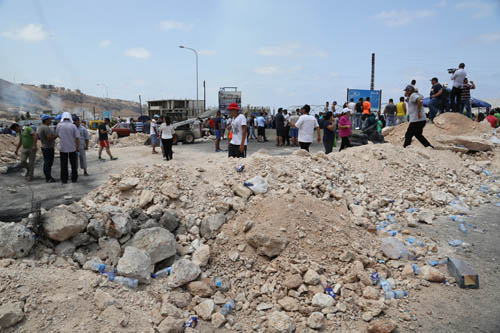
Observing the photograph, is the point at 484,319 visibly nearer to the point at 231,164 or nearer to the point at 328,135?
the point at 231,164

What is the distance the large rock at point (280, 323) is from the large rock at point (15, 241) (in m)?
2.49

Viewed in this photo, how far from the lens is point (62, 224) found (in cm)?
336

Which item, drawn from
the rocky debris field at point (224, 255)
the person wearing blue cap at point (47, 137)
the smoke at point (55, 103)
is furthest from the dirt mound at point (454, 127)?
Result: the smoke at point (55, 103)

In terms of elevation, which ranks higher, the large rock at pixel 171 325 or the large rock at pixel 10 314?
the large rock at pixel 10 314

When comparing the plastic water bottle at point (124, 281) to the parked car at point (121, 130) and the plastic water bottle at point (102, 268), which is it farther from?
the parked car at point (121, 130)

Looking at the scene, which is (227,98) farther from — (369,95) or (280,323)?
(280,323)

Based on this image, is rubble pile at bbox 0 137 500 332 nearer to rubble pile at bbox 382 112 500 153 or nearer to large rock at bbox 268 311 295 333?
large rock at bbox 268 311 295 333

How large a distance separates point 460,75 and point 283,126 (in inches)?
284

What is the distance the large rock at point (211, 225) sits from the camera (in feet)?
13.4

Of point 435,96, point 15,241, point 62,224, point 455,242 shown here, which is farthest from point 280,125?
point 15,241

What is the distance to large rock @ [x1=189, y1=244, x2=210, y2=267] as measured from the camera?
3.59m

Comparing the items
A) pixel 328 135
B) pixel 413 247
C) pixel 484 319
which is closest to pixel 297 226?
pixel 413 247

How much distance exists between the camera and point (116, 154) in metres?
14.0

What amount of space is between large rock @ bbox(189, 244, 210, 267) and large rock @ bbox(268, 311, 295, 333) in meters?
1.00
